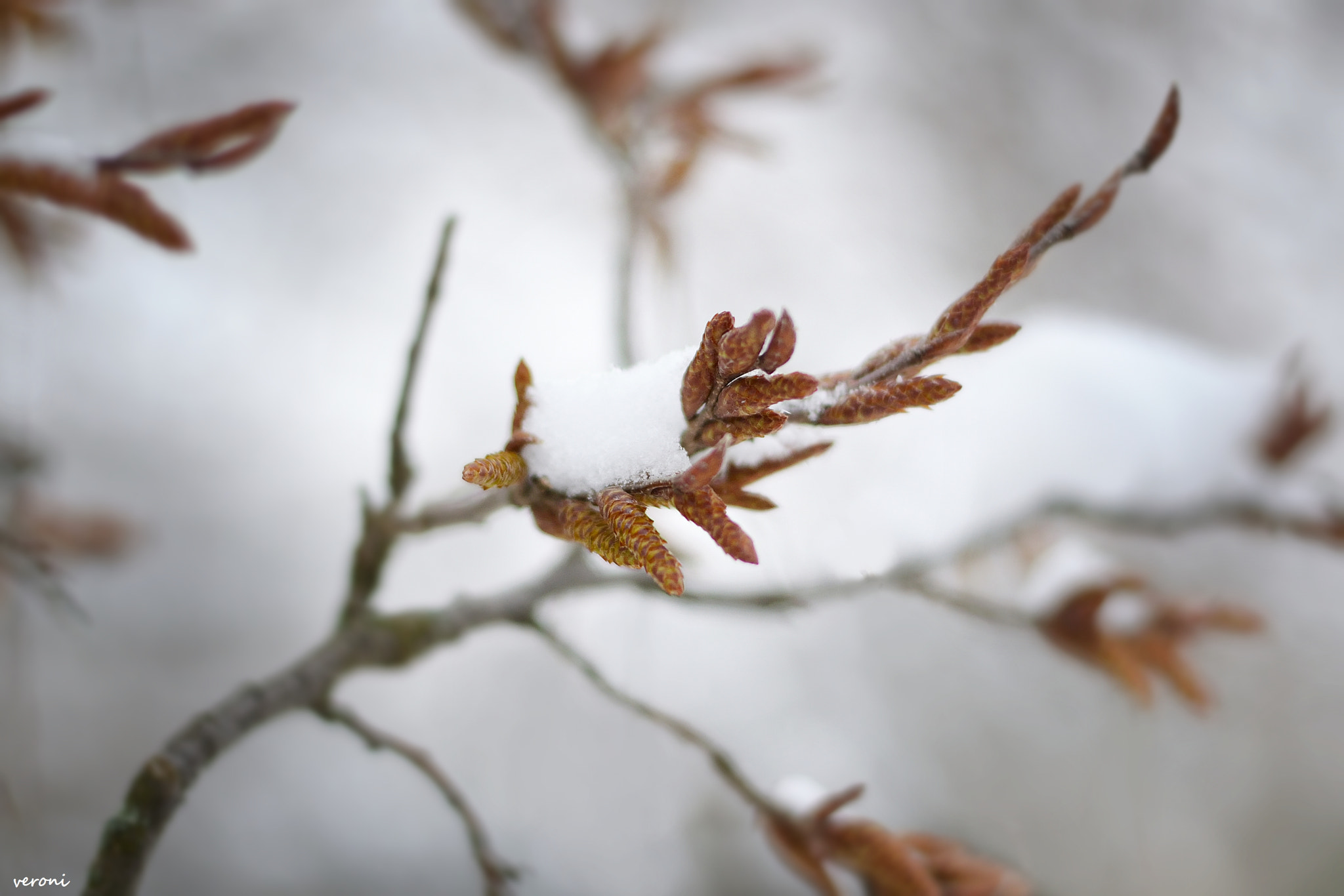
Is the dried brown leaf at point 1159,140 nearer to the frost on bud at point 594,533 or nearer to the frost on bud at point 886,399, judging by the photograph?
the frost on bud at point 886,399

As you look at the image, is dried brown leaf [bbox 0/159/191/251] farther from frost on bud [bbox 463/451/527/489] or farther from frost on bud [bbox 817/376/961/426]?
frost on bud [bbox 817/376/961/426]

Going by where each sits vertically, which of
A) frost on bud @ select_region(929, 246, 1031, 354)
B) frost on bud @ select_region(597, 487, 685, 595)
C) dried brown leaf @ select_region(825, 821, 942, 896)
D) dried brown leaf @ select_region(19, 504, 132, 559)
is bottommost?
dried brown leaf @ select_region(19, 504, 132, 559)

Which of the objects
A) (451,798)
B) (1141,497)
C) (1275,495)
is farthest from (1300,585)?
(451,798)

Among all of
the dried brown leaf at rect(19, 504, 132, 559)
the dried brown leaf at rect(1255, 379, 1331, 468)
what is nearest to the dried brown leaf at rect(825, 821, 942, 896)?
the dried brown leaf at rect(1255, 379, 1331, 468)

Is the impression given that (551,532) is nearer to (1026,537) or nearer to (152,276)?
(1026,537)

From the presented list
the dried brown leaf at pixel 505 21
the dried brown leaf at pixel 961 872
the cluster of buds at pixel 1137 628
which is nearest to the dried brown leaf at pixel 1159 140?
the dried brown leaf at pixel 961 872

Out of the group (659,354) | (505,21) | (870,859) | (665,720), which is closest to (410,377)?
(665,720)

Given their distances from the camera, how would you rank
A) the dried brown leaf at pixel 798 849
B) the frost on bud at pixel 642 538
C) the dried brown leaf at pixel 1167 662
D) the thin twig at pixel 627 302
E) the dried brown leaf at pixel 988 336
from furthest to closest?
the dried brown leaf at pixel 1167 662 → the thin twig at pixel 627 302 → the dried brown leaf at pixel 798 849 → the dried brown leaf at pixel 988 336 → the frost on bud at pixel 642 538
